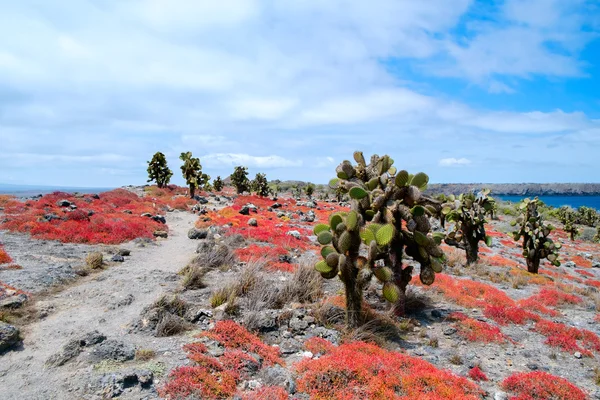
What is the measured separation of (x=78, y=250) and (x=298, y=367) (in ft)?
42.8

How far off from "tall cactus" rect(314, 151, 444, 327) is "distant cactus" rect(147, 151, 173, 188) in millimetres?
47078

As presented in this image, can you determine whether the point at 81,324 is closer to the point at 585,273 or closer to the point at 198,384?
the point at 198,384

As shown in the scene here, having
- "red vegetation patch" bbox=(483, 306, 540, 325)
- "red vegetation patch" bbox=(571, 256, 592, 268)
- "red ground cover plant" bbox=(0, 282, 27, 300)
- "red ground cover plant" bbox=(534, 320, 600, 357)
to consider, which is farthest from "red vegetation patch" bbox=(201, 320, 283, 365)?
"red vegetation patch" bbox=(571, 256, 592, 268)

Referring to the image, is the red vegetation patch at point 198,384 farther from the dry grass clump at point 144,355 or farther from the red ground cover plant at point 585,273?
the red ground cover plant at point 585,273

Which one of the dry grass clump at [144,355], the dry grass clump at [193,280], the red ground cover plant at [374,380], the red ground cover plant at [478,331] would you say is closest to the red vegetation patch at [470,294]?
the red ground cover plant at [478,331]

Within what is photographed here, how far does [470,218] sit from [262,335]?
13.6 m

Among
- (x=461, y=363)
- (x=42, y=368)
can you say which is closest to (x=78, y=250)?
(x=42, y=368)

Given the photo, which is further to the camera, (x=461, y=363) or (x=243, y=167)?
(x=243, y=167)

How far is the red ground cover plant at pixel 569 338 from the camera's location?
331 inches

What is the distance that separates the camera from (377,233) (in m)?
8.16

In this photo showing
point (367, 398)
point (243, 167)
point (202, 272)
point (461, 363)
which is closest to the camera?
point (367, 398)

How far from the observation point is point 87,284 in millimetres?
10945

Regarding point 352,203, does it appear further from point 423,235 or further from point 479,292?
point 479,292

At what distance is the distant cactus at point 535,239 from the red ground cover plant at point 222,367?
54.3 ft
